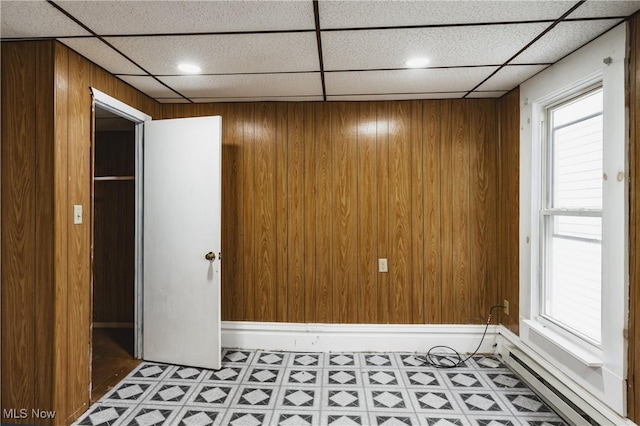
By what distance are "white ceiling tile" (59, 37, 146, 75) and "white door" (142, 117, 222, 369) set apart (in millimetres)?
534

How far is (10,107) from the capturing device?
6.59 feet

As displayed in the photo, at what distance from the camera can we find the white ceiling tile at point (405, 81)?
247 cm

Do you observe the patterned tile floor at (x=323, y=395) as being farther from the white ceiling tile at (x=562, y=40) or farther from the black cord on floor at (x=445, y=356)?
the white ceiling tile at (x=562, y=40)

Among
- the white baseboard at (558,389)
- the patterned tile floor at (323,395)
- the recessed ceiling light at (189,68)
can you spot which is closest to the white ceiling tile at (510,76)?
the white baseboard at (558,389)

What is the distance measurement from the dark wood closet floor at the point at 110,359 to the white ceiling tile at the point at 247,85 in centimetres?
229

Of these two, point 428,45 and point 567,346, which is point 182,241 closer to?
point 428,45

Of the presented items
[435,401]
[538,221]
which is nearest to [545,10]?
[538,221]

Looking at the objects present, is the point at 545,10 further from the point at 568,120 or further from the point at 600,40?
the point at 568,120

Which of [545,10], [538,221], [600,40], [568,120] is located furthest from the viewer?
[538,221]

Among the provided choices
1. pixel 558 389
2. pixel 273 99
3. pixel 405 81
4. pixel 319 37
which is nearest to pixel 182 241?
pixel 273 99

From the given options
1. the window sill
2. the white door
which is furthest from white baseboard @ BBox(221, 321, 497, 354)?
the window sill

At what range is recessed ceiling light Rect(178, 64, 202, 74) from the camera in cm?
234

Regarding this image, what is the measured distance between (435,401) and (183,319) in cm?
199

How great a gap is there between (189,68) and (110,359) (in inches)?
98.4
